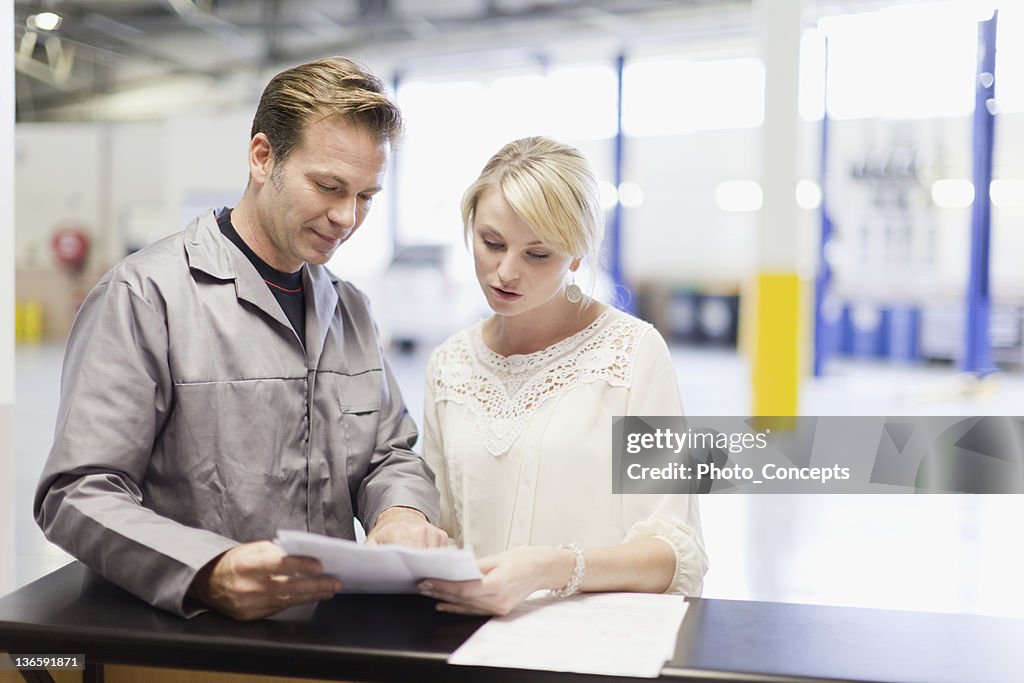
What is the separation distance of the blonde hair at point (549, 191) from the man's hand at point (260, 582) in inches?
29.7

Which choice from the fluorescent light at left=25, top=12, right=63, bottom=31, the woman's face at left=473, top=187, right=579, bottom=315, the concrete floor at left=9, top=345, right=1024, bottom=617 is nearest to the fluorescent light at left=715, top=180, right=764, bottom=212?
the concrete floor at left=9, top=345, right=1024, bottom=617

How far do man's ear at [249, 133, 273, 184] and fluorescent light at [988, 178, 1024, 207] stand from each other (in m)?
10.8

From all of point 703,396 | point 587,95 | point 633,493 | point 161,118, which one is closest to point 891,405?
point 703,396

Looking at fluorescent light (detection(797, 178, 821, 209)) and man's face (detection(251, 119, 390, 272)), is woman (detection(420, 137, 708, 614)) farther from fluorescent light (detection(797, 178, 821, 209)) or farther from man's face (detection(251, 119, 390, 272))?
fluorescent light (detection(797, 178, 821, 209))

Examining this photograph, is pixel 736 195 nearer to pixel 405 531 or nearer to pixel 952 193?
pixel 952 193

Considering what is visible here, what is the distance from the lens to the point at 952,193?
11188 millimetres

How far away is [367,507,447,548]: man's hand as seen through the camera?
156 cm

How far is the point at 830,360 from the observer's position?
39.5ft

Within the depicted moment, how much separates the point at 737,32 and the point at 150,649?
946 centimetres

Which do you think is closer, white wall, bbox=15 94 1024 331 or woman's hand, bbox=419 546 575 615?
woman's hand, bbox=419 546 575 615

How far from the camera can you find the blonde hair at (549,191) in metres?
1.77

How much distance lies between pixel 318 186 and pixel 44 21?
197cm

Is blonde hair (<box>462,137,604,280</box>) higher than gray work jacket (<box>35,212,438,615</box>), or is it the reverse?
blonde hair (<box>462,137,604,280</box>)

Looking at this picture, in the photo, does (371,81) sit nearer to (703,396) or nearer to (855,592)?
(855,592)
